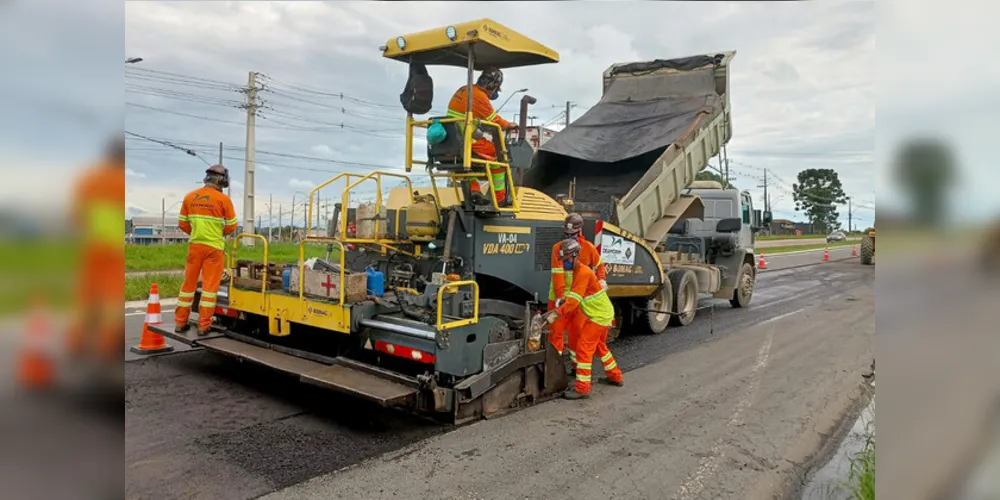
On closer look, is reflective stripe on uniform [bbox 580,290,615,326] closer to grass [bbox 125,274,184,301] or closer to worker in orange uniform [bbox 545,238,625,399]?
worker in orange uniform [bbox 545,238,625,399]

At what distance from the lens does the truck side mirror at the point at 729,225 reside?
1173 cm

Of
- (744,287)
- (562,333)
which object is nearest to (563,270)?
(562,333)

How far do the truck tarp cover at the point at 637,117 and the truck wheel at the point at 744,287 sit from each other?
4.29 m

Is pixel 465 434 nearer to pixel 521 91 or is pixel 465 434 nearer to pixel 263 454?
pixel 263 454

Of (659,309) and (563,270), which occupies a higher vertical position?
(563,270)

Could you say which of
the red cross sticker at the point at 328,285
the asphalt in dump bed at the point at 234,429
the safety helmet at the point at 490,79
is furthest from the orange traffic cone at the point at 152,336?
the safety helmet at the point at 490,79

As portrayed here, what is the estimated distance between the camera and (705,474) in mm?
4156

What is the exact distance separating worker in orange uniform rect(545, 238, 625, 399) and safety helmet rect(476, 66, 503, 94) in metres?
1.64

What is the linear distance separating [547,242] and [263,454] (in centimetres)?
352

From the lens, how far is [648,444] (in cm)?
468
